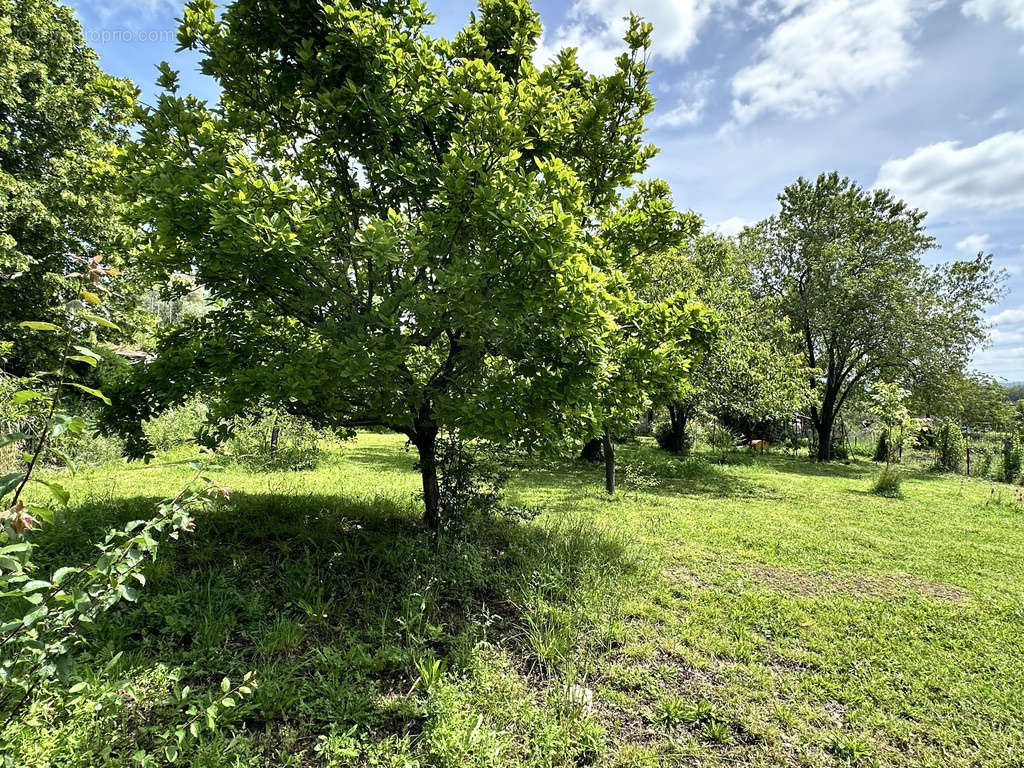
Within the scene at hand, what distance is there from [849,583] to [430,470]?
15.5 ft

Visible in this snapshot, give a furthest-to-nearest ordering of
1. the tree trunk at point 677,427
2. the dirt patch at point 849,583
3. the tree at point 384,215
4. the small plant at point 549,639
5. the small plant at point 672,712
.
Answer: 1. the tree trunk at point 677,427
2. the dirt patch at point 849,583
3. the small plant at point 549,639
4. the tree at point 384,215
5. the small plant at point 672,712

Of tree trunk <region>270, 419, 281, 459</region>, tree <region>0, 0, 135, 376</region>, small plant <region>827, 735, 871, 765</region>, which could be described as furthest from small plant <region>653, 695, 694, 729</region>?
tree <region>0, 0, 135, 376</region>

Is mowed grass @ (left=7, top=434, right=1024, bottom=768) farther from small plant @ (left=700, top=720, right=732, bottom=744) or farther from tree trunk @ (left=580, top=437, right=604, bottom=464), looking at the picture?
tree trunk @ (left=580, top=437, right=604, bottom=464)

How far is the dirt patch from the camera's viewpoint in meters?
5.11

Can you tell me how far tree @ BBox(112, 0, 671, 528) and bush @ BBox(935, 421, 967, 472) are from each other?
18.6 meters

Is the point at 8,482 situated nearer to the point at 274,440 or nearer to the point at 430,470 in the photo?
the point at 430,470

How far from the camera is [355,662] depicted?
3258 mm

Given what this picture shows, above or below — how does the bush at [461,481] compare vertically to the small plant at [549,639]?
above

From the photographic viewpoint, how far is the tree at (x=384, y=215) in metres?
3.36

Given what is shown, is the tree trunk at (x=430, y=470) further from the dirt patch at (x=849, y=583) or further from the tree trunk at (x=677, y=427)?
the tree trunk at (x=677, y=427)

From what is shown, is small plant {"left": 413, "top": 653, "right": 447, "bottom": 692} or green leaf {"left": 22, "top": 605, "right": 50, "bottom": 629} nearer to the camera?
green leaf {"left": 22, "top": 605, "right": 50, "bottom": 629}

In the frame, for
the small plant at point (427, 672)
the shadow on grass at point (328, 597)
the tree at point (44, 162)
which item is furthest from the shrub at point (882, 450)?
the tree at point (44, 162)

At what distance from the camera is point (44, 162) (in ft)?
44.6

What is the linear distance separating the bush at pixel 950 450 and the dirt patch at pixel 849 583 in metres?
14.9
